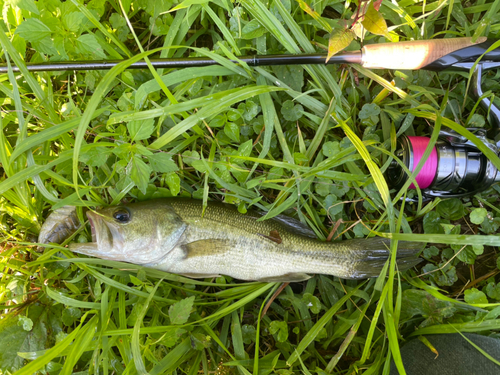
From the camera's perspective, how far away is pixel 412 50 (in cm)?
189

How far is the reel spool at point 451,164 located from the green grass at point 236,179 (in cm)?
11

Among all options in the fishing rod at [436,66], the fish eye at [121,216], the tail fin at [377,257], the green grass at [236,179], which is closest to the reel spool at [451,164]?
the fishing rod at [436,66]

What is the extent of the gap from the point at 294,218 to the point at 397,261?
77cm

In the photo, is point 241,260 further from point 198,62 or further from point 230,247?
point 198,62

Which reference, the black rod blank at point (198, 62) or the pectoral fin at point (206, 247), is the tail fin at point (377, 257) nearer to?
the pectoral fin at point (206, 247)

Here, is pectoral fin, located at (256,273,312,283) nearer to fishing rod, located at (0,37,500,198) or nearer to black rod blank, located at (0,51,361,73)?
fishing rod, located at (0,37,500,198)

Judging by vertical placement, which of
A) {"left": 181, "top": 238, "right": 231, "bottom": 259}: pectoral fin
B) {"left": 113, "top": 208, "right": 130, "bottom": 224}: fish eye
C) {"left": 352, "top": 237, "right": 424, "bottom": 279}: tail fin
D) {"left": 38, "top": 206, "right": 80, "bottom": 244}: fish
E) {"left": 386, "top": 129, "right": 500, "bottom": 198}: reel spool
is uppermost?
{"left": 386, "top": 129, "right": 500, "bottom": 198}: reel spool

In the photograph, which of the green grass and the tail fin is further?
the tail fin

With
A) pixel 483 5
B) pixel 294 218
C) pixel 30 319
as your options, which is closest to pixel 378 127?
pixel 294 218

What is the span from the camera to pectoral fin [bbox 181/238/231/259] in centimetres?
207

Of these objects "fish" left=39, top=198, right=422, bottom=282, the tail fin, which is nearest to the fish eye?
"fish" left=39, top=198, right=422, bottom=282

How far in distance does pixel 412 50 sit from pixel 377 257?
1.39 m

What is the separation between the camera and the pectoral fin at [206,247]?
81.6 inches

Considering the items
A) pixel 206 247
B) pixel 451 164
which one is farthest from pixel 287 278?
pixel 451 164
